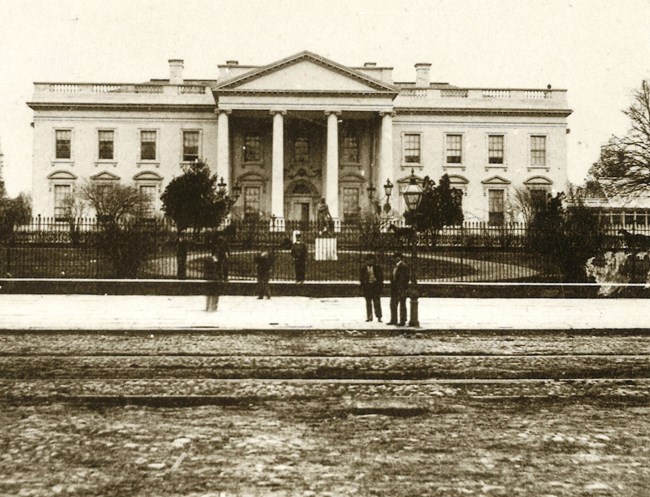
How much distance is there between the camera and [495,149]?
5284cm

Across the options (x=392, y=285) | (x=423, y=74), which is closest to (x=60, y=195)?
(x=423, y=74)

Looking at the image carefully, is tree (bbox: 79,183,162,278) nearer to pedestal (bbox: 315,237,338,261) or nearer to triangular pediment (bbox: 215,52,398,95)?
pedestal (bbox: 315,237,338,261)

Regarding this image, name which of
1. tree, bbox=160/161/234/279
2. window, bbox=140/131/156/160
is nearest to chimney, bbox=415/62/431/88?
window, bbox=140/131/156/160

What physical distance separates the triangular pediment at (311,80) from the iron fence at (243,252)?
78.9ft

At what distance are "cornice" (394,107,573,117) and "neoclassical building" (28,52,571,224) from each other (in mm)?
85

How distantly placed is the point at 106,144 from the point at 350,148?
17623 mm

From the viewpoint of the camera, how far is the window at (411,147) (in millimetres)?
52281

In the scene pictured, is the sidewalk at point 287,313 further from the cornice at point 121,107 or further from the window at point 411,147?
the cornice at point 121,107

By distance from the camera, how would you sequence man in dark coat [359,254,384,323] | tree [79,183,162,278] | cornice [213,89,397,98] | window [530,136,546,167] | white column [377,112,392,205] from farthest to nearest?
window [530,136,546,167] → white column [377,112,392,205] → cornice [213,89,397,98] → tree [79,183,162,278] → man in dark coat [359,254,384,323]

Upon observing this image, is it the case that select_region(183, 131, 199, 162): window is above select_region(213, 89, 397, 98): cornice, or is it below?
below

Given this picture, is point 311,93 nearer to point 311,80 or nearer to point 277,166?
point 311,80

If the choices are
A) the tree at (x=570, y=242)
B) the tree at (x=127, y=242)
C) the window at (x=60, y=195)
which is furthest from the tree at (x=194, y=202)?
the window at (x=60, y=195)

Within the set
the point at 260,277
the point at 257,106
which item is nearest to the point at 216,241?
the point at 260,277

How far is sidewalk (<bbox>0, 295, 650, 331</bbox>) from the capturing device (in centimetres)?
1453
